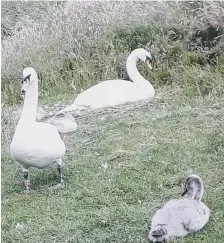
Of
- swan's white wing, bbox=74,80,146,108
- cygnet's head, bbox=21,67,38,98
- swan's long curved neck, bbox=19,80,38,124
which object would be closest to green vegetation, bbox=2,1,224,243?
swan's white wing, bbox=74,80,146,108

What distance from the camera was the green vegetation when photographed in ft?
16.8

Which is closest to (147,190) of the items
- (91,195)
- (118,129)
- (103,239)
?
(91,195)

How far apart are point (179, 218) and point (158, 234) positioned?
24 centimetres

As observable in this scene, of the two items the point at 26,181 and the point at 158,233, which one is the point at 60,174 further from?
the point at 158,233

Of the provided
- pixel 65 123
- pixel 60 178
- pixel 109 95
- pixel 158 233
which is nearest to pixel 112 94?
pixel 109 95

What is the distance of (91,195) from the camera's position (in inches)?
218

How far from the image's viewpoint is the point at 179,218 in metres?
4.69

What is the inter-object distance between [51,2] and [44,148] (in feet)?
29.8

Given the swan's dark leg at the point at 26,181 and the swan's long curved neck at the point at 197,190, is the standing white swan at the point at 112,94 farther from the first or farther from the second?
the swan's long curved neck at the point at 197,190

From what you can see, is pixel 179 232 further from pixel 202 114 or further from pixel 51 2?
pixel 51 2

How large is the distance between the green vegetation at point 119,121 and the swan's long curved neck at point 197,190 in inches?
6.4

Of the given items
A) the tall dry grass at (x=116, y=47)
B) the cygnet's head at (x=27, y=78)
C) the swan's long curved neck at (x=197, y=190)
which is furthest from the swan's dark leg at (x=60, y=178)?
the tall dry grass at (x=116, y=47)

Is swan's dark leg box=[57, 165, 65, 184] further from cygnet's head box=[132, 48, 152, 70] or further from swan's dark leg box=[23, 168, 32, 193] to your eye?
cygnet's head box=[132, 48, 152, 70]

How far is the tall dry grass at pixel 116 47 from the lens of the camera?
9.19 metres
